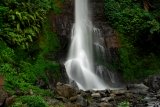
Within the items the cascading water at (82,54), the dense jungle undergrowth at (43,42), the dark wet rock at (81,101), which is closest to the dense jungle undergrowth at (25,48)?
the dense jungle undergrowth at (43,42)

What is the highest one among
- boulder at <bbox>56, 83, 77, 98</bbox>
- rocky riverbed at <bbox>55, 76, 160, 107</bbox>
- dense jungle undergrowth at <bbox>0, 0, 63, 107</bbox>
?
dense jungle undergrowth at <bbox>0, 0, 63, 107</bbox>

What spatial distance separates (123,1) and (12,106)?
74.9 feet

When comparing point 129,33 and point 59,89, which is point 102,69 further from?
point 59,89

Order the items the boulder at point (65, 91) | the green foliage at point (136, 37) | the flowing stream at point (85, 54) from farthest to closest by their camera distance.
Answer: the green foliage at point (136, 37), the flowing stream at point (85, 54), the boulder at point (65, 91)

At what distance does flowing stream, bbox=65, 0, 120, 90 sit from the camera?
28016 millimetres

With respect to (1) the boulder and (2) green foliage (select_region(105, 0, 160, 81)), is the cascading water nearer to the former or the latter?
(2) green foliage (select_region(105, 0, 160, 81))

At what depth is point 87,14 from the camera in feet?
118

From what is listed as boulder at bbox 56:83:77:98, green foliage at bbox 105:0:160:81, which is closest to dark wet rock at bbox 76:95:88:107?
boulder at bbox 56:83:77:98

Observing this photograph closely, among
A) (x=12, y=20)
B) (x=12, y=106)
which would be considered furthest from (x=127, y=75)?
(x=12, y=106)

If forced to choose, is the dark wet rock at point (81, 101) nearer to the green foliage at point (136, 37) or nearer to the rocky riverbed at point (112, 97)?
the rocky riverbed at point (112, 97)

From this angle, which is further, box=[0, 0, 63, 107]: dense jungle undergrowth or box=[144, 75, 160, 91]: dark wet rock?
box=[144, 75, 160, 91]: dark wet rock

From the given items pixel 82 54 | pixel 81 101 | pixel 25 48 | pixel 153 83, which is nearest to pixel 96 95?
pixel 81 101

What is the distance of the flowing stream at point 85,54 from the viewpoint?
91.9ft

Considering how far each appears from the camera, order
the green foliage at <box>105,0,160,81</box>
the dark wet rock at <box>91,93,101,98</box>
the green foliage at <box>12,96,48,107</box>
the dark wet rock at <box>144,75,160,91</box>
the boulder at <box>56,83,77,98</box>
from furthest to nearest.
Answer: the green foliage at <box>105,0,160,81</box>, the dark wet rock at <box>144,75,160,91</box>, the dark wet rock at <box>91,93,101,98</box>, the boulder at <box>56,83,77,98</box>, the green foliage at <box>12,96,48,107</box>
